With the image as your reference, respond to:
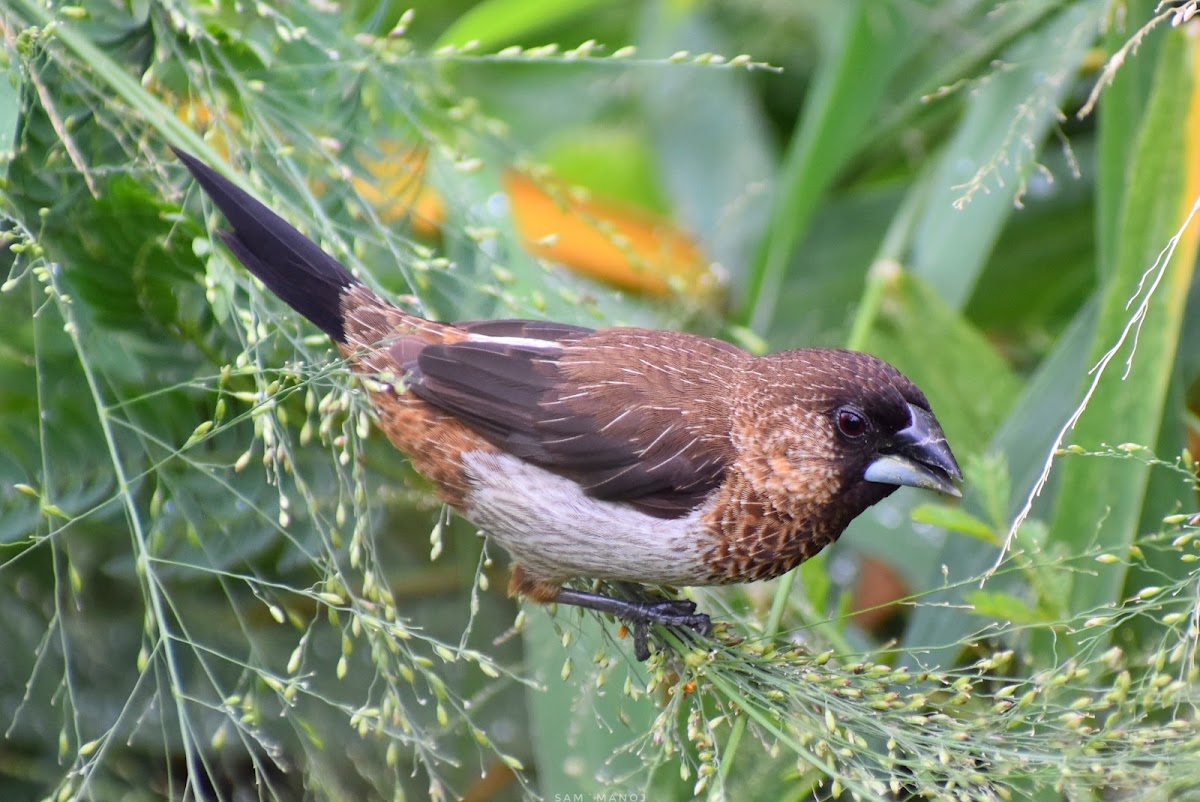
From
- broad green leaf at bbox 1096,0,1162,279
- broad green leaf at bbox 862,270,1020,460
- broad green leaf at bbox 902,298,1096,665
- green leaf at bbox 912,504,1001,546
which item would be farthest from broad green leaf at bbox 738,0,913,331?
green leaf at bbox 912,504,1001,546

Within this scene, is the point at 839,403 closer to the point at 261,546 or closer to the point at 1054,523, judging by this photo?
the point at 1054,523

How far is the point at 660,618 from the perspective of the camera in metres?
2.01

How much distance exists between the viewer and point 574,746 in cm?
228

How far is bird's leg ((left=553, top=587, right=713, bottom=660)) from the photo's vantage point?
1.98 m

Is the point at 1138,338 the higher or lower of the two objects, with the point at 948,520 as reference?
higher

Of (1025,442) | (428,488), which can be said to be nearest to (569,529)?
(428,488)

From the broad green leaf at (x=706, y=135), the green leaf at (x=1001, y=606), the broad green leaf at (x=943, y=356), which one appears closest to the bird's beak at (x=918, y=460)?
the green leaf at (x=1001, y=606)

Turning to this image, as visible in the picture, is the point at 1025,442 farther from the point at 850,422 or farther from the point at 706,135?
A: the point at 706,135

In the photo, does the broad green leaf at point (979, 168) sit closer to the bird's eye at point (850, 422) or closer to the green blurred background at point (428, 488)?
the green blurred background at point (428, 488)

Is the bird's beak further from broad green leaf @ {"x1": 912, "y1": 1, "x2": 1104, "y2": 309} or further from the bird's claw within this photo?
broad green leaf @ {"x1": 912, "y1": 1, "x2": 1104, "y2": 309}

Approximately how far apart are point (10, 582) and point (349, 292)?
1.05 metres

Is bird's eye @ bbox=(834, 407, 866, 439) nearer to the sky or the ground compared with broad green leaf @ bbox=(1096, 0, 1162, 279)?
nearer to the ground

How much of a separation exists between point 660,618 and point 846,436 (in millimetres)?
428

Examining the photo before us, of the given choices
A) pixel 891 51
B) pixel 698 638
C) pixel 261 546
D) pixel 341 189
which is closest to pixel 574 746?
pixel 698 638
